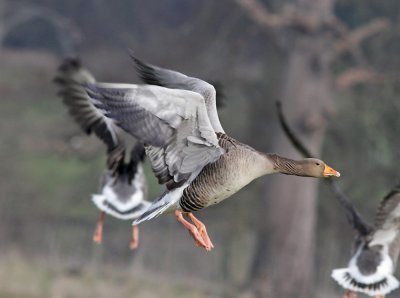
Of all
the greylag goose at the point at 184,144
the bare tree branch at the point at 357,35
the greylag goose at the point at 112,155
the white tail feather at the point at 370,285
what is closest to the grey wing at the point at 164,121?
the greylag goose at the point at 184,144

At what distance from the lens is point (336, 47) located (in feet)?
67.2

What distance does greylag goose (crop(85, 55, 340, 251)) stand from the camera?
8438 mm

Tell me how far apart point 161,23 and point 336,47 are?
385 inches

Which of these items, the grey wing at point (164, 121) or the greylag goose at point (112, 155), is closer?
the grey wing at point (164, 121)

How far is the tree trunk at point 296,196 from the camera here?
20.9 metres

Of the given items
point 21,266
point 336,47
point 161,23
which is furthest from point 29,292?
point 161,23

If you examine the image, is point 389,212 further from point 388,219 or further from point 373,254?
point 373,254

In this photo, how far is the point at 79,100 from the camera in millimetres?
12961

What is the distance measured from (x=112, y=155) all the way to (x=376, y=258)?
3146 millimetres

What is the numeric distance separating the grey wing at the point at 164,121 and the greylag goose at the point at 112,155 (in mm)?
3119

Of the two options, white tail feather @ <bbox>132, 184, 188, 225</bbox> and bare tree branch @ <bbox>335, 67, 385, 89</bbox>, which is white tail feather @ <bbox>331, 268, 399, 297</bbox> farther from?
bare tree branch @ <bbox>335, 67, 385, 89</bbox>

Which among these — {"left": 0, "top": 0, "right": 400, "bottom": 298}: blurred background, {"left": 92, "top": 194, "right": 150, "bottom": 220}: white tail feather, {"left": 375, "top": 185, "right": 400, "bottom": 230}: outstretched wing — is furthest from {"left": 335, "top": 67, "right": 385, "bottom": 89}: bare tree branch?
{"left": 92, "top": 194, "right": 150, "bottom": 220}: white tail feather

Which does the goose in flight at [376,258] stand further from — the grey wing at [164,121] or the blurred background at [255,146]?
the blurred background at [255,146]

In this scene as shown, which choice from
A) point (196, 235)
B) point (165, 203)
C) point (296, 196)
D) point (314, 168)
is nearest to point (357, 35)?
point (296, 196)
